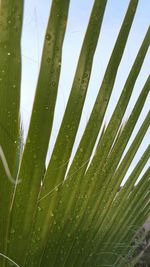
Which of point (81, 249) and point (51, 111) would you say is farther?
point (81, 249)

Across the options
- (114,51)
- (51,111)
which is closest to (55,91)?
(51,111)

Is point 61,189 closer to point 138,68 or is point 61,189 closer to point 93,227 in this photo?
point 93,227

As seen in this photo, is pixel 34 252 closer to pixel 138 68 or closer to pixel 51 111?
pixel 51 111

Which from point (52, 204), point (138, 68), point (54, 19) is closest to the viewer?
point (54, 19)

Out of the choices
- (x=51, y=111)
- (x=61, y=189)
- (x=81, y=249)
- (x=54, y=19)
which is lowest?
(x=81, y=249)

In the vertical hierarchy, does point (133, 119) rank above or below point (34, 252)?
above

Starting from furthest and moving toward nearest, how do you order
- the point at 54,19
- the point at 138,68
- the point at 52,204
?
the point at 138,68, the point at 52,204, the point at 54,19
